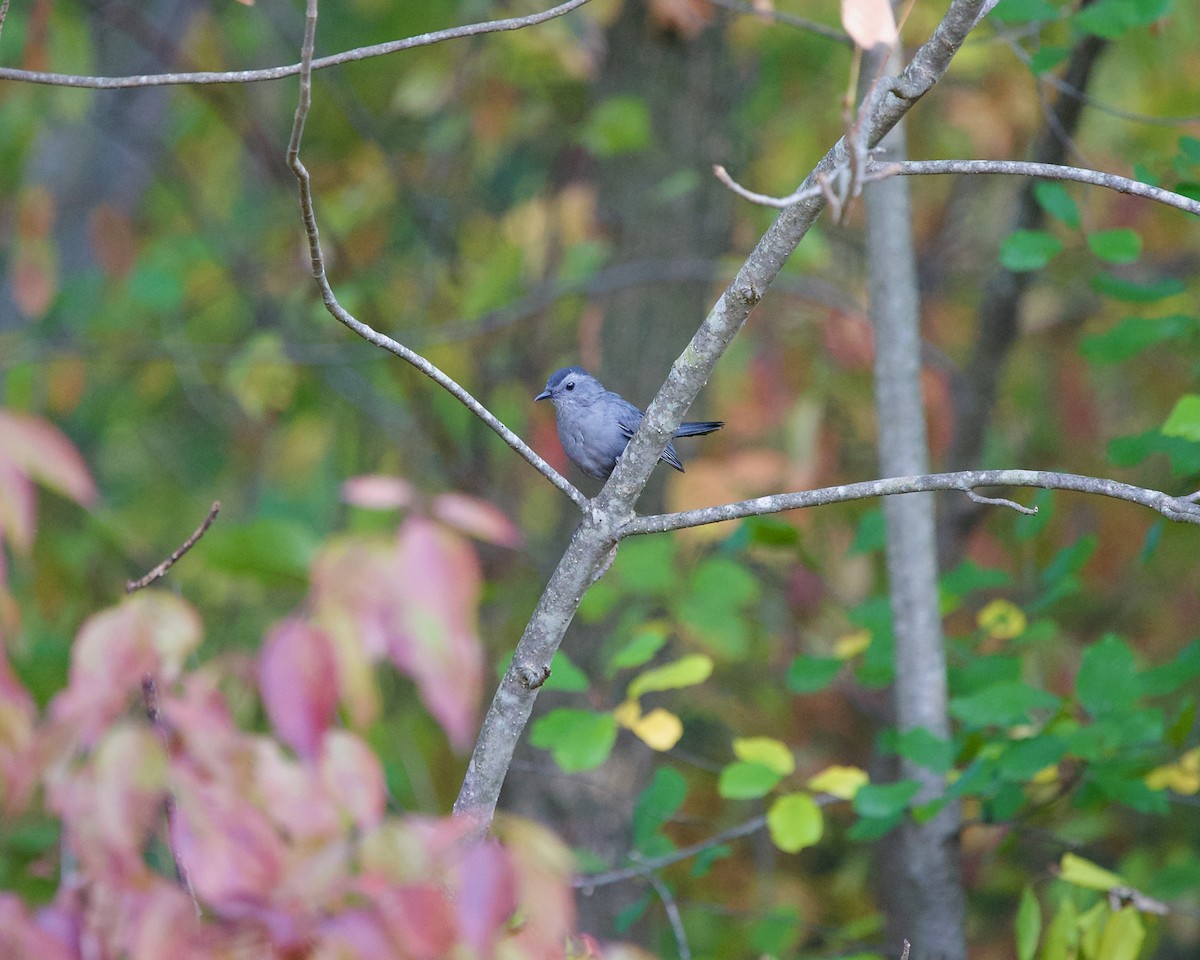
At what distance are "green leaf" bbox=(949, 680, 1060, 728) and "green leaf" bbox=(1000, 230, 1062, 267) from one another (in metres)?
1.03

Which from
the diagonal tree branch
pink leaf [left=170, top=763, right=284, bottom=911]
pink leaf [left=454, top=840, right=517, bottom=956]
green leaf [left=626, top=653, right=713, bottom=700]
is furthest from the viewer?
green leaf [left=626, top=653, right=713, bottom=700]

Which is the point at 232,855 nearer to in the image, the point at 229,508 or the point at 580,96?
the point at 580,96

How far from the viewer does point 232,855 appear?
1.29m

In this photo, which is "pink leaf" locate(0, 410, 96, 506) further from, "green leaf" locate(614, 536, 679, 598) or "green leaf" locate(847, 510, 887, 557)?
"green leaf" locate(847, 510, 887, 557)

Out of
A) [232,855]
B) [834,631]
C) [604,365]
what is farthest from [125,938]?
[834,631]

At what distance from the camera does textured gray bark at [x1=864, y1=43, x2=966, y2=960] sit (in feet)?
11.1

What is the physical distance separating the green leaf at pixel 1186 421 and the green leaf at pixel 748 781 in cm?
111

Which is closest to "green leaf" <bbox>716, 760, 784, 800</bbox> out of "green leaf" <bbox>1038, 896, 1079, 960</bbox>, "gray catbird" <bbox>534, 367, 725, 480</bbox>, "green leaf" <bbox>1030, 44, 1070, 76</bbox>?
"green leaf" <bbox>1038, 896, 1079, 960</bbox>

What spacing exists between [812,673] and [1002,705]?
65 centimetres

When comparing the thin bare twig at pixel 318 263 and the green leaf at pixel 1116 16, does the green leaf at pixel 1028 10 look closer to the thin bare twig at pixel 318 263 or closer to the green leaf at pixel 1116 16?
the green leaf at pixel 1116 16

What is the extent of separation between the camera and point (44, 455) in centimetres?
142

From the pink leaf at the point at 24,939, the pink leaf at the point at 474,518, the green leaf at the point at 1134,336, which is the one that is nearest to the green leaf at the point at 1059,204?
the green leaf at the point at 1134,336

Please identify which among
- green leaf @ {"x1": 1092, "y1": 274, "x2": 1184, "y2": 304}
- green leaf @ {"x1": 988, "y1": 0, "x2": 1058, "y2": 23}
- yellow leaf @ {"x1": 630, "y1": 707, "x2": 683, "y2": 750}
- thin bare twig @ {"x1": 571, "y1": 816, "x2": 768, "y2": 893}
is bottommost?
thin bare twig @ {"x1": 571, "y1": 816, "x2": 768, "y2": 893}

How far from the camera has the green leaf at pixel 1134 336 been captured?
2.96m
